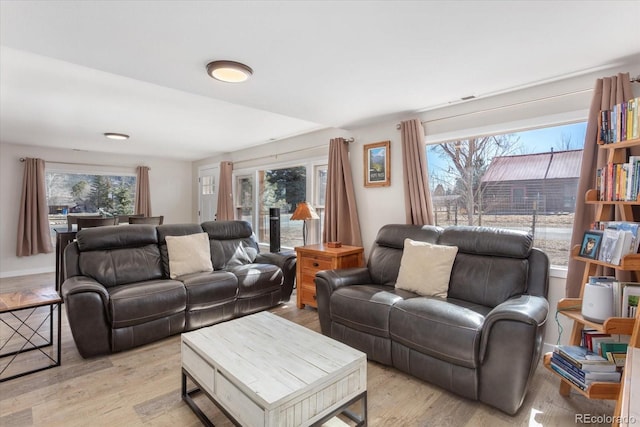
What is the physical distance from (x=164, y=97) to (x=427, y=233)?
2829 millimetres

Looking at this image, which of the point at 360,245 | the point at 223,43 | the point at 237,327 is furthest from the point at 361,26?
the point at 360,245

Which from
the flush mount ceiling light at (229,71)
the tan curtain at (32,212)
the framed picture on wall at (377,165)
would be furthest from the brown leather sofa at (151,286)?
the tan curtain at (32,212)

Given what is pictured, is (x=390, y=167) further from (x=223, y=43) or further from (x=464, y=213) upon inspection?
(x=223, y=43)

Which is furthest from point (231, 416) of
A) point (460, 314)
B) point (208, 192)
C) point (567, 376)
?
point (208, 192)

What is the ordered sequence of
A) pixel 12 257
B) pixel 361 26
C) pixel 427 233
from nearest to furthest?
pixel 361 26, pixel 427 233, pixel 12 257

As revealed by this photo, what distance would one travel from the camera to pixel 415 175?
3252 millimetres

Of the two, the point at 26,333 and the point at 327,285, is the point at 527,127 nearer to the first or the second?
the point at 327,285

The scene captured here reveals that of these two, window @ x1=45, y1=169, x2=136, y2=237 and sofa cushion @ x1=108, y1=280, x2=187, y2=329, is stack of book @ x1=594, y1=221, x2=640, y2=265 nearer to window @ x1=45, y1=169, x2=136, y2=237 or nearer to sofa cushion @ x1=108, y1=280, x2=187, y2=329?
sofa cushion @ x1=108, y1=280, x2=187, y2=329

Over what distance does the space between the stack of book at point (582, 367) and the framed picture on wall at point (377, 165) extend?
217 centimetres

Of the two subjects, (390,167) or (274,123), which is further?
(274,123)

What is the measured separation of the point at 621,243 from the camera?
180 centimetres

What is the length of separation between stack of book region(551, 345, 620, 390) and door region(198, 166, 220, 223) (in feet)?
19.7

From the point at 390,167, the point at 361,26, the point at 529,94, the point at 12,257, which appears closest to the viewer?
the point at 361,26

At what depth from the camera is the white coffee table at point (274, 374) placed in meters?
1.39
